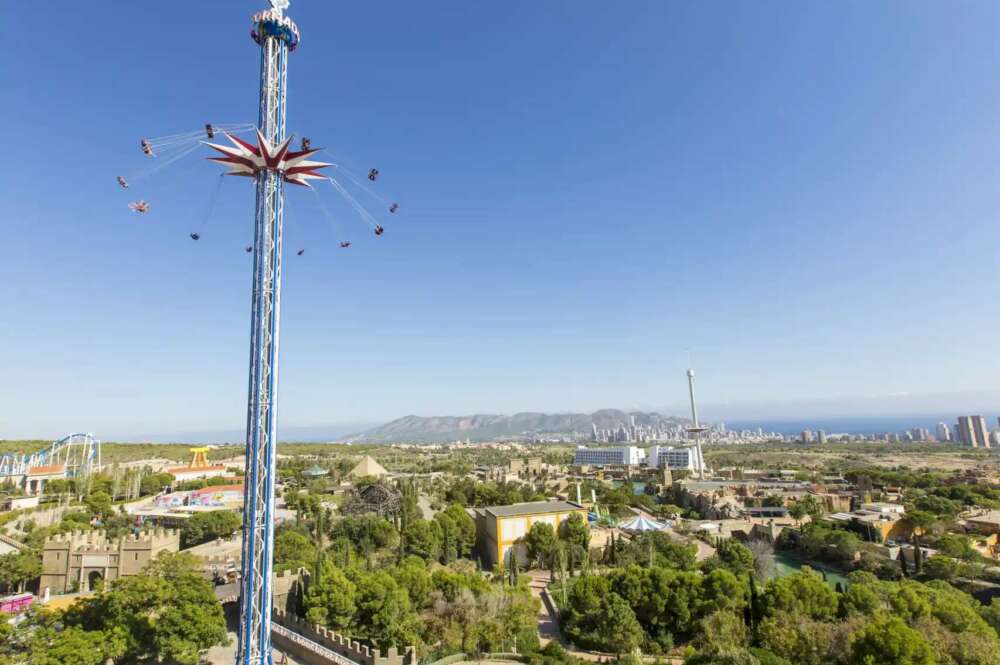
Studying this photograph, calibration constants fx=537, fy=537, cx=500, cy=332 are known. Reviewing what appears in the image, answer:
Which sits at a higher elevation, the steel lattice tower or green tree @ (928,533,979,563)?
the steel lattice tower

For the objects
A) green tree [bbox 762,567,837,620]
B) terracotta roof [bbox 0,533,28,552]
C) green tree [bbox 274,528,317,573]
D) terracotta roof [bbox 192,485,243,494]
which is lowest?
green tree [bbox 762,567,837,620]

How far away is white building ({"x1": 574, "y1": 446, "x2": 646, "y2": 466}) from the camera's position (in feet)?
452

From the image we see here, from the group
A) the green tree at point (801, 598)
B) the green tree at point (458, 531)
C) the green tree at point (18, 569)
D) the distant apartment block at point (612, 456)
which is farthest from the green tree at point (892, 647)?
the distant apartment block at point (612, 456)

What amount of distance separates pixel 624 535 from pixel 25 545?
43.9 metres

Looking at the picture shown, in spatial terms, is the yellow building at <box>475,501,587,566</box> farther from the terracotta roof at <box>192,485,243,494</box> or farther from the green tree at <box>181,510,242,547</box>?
the terracotta roof at <box>192,485,243,494</box>

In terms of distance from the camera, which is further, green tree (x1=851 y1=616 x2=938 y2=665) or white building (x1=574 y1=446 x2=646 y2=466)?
white building (x1=574 y1=446 x2=646 y2=466)

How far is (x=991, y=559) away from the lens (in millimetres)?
37219

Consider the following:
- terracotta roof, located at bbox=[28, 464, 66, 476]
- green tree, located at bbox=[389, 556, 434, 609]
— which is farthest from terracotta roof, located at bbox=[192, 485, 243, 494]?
green tree, located at bbox=[389, 556, 434, 609]

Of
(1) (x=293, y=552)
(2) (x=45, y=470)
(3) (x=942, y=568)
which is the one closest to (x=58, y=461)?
(2) (x=45, y=470)

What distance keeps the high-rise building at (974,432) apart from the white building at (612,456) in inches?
4102

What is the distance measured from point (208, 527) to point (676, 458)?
335 ft

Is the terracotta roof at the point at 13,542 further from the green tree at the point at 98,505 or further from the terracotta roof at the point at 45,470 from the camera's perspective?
the terracotta roof at the point at 45,470

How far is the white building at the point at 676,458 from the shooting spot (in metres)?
112

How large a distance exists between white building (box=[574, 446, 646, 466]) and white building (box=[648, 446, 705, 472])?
4810 mm
